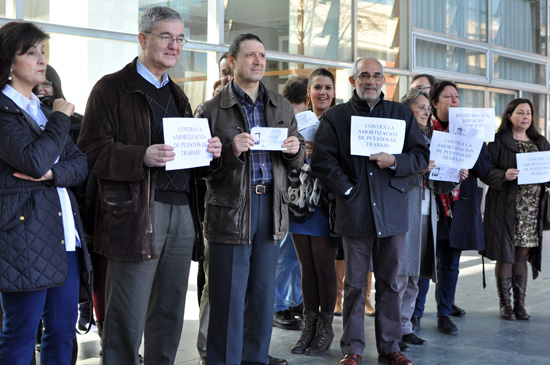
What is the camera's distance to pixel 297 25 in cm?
1004

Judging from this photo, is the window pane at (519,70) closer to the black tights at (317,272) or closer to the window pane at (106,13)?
the window pane at (106,13)

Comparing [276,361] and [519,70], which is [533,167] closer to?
[276,361]

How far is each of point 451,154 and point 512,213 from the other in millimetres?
999

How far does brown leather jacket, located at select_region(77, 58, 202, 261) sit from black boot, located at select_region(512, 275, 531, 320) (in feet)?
12.2

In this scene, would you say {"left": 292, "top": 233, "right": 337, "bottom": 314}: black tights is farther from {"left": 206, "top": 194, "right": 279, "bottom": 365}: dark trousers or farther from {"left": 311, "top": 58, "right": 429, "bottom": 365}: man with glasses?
{"left": 206, "top": 194, "right": 279, "bottom": 365}: dark trousers

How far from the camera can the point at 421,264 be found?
17.7 ft

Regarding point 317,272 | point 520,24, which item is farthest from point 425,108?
point 520,24

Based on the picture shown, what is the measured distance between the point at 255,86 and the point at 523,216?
117 inches

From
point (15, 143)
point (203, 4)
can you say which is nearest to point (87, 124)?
point (15, 143)

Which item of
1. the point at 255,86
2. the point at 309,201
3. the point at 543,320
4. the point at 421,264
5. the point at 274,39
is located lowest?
the point at 543,320

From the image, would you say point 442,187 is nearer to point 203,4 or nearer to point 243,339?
point 243,339

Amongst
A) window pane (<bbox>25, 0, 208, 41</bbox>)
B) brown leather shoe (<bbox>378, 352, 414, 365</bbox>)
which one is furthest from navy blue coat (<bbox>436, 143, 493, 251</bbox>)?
window pane (<bbox>25, 0, 208, 41</bbox>)

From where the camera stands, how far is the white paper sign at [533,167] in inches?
228

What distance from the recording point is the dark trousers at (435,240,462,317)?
220 inches
